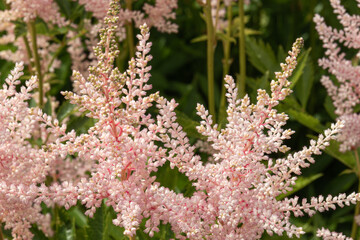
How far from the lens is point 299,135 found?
2.90 metres

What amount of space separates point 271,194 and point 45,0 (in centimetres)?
116

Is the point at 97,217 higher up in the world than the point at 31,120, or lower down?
lower down

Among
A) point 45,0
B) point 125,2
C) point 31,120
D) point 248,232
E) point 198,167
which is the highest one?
point 125,2

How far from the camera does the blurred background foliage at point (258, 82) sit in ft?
6.50

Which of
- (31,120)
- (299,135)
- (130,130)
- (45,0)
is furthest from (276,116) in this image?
(299,135)

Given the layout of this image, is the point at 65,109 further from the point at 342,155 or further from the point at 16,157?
the point at 342,155

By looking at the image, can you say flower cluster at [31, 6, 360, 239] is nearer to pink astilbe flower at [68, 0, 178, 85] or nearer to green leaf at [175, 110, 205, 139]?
green leaf at [175, 110, 205, 139]

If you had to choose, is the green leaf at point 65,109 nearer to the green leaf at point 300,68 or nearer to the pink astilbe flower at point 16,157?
the pink astilbe flower at point 16,157

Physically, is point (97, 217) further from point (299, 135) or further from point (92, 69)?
point (299, 135)

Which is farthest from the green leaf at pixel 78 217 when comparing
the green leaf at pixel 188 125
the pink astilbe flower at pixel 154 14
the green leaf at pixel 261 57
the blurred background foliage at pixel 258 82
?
the green leaf at pixel 261 57

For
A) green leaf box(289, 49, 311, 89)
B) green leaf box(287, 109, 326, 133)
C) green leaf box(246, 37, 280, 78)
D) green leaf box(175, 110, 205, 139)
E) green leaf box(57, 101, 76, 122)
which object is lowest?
green leaf box(175, 110, 205, 139)

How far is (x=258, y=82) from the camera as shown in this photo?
222 cm

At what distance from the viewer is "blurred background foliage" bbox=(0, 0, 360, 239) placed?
1.98 meters

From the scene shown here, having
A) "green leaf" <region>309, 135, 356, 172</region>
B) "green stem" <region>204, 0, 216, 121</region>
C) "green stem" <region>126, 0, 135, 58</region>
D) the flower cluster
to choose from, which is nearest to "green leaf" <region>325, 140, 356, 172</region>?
"green leaf" <region>309, 135, 356, 172</region>
